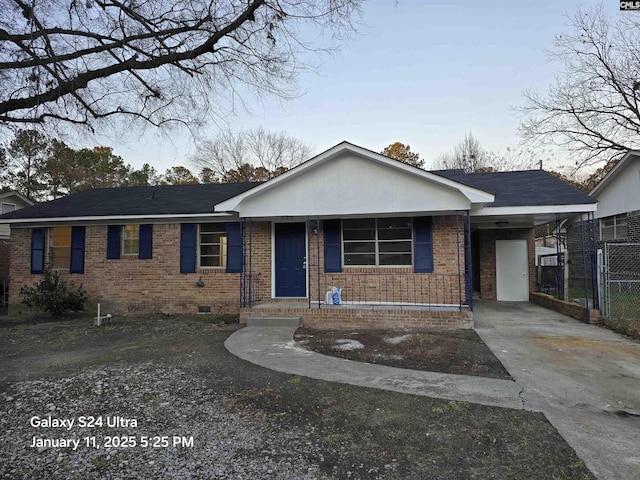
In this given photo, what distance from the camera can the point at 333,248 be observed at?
31.1 feet

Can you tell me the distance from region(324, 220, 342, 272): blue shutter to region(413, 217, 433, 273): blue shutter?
1.94 metres

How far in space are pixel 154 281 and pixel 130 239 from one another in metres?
1.60

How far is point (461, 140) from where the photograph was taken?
107 ft

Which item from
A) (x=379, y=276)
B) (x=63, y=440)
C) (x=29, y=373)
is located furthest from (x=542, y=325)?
(x=29, y=373)

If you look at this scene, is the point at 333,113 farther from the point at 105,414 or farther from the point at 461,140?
the point at 461,140

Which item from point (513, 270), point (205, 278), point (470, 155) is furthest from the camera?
point (470, 155)

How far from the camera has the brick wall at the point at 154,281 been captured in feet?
33.7

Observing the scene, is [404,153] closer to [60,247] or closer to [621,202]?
[621,202]

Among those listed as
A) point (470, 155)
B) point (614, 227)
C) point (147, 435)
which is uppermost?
point (470, 155)

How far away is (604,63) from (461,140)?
13858 millimetres

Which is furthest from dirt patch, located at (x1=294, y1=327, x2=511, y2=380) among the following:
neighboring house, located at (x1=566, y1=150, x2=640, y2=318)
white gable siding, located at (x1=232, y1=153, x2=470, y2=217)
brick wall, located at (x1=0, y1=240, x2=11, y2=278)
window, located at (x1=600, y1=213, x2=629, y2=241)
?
brick wall, located at (x1=0, y1=240, x2=11, y2=278)

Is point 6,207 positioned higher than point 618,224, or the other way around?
point 6,207

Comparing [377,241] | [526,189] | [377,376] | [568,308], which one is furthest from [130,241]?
[568,308]

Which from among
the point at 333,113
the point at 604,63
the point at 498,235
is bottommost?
the point at 498,235
